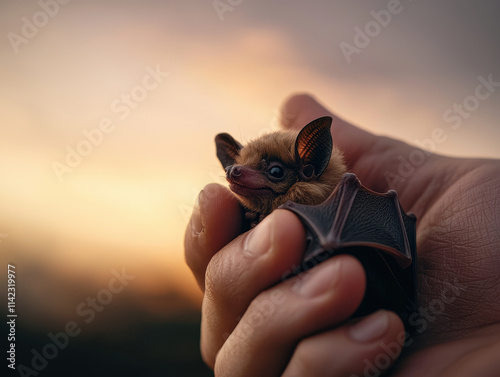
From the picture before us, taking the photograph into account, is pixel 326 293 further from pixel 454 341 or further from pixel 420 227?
pixel 420 227

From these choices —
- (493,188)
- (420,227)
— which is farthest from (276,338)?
(493,188)

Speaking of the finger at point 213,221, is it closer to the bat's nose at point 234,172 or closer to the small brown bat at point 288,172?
the small brown bat at point 288,172

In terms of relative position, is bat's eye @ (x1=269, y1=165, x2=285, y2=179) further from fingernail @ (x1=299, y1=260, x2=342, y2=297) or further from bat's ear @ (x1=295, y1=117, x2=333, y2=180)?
fingernail @ (x1=299, y1=260, x2=342, y2=297)

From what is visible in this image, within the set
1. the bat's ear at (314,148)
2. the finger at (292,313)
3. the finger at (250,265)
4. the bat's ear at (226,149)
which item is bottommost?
the finger at (292,313)

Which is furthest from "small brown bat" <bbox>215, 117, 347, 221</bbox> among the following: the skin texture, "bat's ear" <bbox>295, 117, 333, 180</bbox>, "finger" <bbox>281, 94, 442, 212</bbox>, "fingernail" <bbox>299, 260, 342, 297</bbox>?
"finger" <bbox>281, 94, 442, 212</bbox>

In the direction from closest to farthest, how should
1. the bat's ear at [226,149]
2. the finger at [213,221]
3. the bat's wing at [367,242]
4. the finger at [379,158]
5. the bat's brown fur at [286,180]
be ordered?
the bat's wing at [367,242] → the bat's brown fur at [286,180] → the finger at [213,221] → the bat's ear at [226,149] → the finger at [379,158]

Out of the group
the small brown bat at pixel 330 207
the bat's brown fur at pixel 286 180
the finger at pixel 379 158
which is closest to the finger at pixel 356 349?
the small brown bat at pixel 330 207
